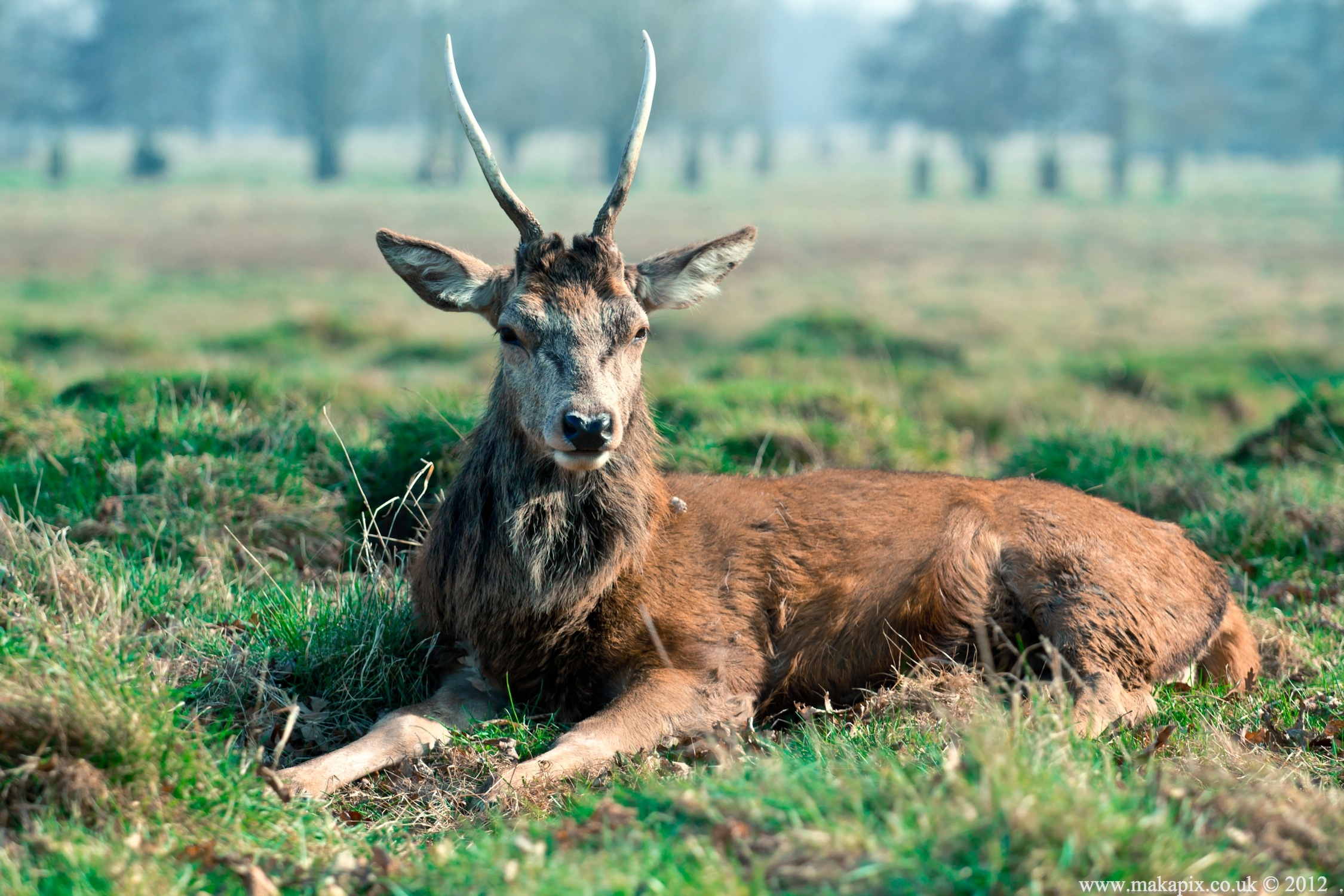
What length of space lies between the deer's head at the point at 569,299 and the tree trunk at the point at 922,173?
59.6 metres

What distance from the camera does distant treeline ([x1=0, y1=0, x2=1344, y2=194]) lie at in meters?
60.5

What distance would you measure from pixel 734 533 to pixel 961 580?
0.99 m

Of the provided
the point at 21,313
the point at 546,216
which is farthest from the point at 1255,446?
the point at 546,216

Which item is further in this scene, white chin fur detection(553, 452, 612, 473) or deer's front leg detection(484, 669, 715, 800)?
white chin fur detection(553, 452, 612, 473)

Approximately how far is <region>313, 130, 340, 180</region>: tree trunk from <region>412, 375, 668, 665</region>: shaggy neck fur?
62.3m

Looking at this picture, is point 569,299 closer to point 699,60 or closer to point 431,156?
point 431,156

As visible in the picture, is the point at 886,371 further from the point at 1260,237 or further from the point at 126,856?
the point at 1260,237

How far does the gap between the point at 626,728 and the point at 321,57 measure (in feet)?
210

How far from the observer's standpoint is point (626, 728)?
430cm

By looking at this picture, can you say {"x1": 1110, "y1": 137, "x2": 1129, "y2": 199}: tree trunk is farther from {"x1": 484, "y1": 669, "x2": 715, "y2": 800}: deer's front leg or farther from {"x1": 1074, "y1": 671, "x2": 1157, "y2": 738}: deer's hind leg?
{"x1": 484, "y1": 669, "x2": 715, "y2": 800}: deer's front leg

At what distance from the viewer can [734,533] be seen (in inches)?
201

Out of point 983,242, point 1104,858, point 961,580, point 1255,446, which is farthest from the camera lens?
point 983,242

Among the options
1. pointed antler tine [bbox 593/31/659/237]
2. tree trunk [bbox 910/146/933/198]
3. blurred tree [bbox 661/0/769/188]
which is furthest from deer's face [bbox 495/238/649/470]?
blurred tree [bbox 661/0/769/188]

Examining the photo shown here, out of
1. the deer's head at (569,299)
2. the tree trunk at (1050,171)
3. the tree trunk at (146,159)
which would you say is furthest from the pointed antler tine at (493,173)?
the tree trunk at (1050,171)
